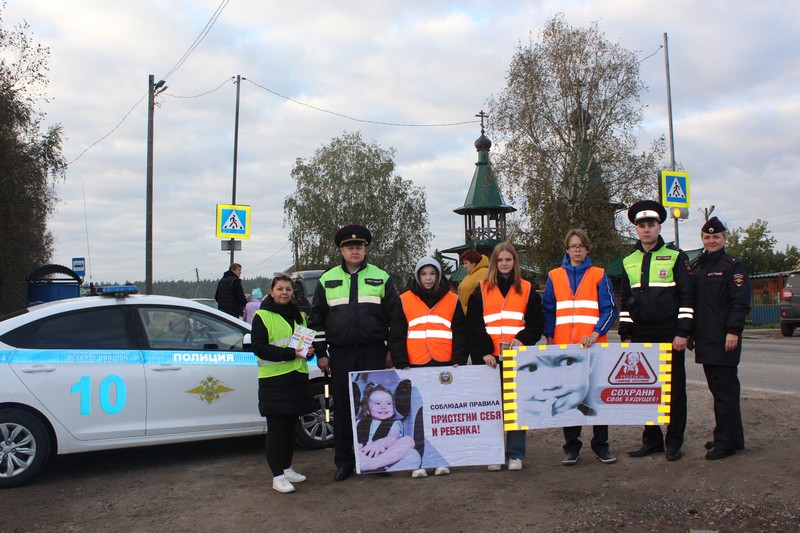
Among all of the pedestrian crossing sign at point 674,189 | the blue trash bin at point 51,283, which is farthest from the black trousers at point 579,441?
the blue trash bin at point 51,283

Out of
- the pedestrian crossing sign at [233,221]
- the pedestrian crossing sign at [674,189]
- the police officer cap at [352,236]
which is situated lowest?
the police officer cap at [352,236]

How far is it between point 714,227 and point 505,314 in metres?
1.89

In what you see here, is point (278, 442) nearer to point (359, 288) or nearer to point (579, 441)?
point (359, 288)

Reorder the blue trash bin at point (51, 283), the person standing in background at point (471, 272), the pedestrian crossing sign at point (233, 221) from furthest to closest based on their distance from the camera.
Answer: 1. the pedestrian crossing sign at point (233, 221)
2. the blue trash bin at point (51, 283)
3. the person standing in background at point (471, 272)

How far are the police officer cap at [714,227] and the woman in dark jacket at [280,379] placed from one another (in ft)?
11.3

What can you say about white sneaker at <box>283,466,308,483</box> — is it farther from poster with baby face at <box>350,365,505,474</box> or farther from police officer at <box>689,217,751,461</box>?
police officer at <box>689,217,751,461</box>

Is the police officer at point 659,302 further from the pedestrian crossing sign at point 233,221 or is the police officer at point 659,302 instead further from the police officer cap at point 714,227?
the pedestrian crossing sign at point 233,221

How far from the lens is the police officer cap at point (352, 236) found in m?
6.06

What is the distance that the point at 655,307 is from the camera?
592cm

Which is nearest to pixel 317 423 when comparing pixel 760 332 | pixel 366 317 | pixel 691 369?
pixel 366 317

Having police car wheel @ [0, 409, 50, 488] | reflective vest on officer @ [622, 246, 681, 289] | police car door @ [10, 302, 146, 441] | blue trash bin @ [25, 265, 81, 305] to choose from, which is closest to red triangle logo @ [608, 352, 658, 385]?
reflective vest on officer @ [622, 246, 681, 289]

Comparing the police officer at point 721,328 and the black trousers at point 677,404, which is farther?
the black trousers at point 677,404

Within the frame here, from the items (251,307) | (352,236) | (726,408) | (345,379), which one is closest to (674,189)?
(251,307)

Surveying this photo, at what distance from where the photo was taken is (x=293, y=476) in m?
5.95
